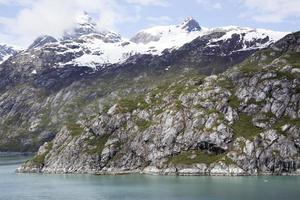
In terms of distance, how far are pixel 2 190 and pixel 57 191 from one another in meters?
21.0

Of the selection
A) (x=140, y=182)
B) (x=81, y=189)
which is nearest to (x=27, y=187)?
(x=81, y=189)

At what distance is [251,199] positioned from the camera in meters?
144

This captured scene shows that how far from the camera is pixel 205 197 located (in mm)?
152375

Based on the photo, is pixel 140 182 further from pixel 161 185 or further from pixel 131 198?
pixel 131 198

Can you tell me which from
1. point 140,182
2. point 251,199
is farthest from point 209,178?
point 251,199

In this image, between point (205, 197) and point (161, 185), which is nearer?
point (205, 197)

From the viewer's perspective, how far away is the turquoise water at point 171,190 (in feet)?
509

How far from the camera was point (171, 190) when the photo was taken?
170250 mm

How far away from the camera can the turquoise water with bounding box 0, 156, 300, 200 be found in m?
155

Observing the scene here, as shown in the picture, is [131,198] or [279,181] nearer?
[131,198]

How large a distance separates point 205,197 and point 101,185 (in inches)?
2103

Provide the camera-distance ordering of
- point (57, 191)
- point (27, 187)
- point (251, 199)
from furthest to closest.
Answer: point (27, 187)
point (57, 191)
point (251, 199)

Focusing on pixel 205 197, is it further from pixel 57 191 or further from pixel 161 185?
pixel 57 191

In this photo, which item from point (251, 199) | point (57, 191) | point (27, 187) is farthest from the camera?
point (27, 187)
